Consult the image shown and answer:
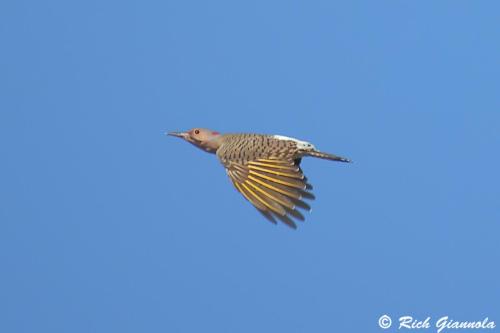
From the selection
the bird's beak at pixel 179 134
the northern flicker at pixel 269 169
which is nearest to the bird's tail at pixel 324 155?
the northern flicker at pixel 269 169

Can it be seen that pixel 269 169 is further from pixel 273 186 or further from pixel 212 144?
pixel 212 144

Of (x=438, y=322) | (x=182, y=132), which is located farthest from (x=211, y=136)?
(x=438, y=322)

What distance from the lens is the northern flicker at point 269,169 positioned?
14297mm

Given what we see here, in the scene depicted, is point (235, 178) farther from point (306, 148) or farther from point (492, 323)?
point (492, 323)

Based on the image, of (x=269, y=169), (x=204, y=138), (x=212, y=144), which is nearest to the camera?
(x=269, y=169)

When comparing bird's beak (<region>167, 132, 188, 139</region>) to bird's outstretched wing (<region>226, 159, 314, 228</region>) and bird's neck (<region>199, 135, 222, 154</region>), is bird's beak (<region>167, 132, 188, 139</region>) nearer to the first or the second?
bird's neck (<region>199, 135, 222, 154</region>)

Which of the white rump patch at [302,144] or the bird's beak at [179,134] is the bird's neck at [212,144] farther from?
the white rump patch at [302,144]

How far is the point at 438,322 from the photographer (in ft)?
49.7

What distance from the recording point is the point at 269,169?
15.3m

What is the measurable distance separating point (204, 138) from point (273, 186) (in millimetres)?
3374

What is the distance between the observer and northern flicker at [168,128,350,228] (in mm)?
14297

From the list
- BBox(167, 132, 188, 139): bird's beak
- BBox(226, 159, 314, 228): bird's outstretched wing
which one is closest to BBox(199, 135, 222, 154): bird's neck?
BBox(167, 132, 188, 139): bird's beak

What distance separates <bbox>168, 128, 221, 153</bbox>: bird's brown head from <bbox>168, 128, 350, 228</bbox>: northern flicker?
0.05ft

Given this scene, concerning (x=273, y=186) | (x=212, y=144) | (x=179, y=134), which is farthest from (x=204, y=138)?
(x=273, y=186)
